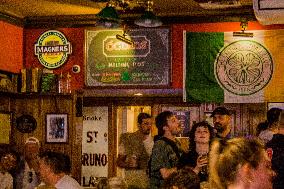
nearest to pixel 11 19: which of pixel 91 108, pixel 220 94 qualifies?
pixel 91 108

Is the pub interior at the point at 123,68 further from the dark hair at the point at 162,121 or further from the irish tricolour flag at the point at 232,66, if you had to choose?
the dark hair at the point at 162,121

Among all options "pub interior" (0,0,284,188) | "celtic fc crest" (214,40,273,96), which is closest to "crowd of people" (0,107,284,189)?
"pub interior" (0,0,284,188)

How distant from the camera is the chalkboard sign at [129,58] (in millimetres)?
9492

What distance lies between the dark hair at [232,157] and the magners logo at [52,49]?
688 centimetres

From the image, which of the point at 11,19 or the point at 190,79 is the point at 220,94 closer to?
the point at 190,79

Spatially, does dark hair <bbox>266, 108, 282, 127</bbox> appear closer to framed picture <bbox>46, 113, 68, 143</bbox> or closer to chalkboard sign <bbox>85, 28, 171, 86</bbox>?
chalkboard sign <bbox>85, 28, 171, 86</bbox>

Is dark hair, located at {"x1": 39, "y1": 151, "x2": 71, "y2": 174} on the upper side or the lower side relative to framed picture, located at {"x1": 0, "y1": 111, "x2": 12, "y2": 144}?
lower

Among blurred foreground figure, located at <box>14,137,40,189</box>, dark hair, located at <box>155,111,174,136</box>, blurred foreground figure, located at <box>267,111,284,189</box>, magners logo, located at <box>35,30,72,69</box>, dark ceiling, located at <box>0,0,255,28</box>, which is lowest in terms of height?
blurred foreground figure, located at <box>14,137,40,189</box>

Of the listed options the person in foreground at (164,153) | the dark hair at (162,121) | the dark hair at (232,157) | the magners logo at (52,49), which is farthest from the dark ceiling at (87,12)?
the dark hair at (232,157)

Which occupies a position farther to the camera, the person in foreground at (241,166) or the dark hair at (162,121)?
the dark hair at (162,121)

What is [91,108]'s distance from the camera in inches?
406

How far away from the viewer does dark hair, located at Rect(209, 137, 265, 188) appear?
3.06 m

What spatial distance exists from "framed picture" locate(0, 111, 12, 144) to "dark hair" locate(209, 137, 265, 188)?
243 inches

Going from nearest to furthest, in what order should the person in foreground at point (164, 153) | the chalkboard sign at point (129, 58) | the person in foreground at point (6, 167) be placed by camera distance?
the person in foreground at point (164, 153), the person in foreground at point (6, 167), the chalkboard sign at point (129, 58)
